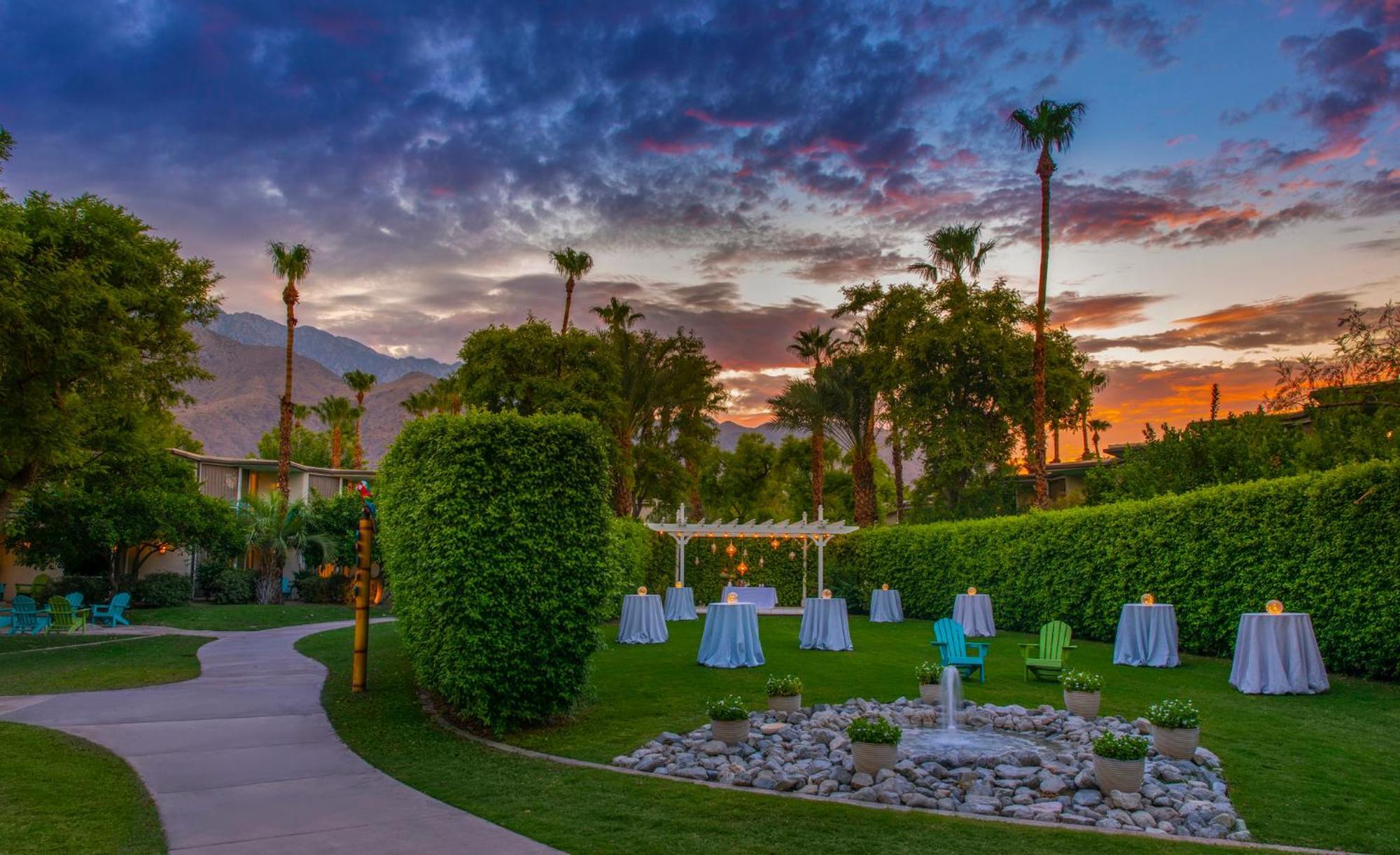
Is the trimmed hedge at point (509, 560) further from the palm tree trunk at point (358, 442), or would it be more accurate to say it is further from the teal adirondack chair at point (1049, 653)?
the palm tree trunk at point (358, 442)

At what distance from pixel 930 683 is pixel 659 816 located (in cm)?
567

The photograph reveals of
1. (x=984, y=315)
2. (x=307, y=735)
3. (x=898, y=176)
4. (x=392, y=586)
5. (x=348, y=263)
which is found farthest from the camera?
(x=984, y=315)

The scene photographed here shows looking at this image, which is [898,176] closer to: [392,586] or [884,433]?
[392,586]

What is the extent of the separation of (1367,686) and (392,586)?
40.5 feet

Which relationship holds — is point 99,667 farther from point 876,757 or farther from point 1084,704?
point 1084,704

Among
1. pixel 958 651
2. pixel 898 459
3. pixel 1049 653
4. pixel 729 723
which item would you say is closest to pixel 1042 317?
pixel 898 459

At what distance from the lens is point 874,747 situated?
6.69 metres

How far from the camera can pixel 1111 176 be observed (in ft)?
60.1

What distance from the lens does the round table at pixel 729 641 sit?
1348 centimetres

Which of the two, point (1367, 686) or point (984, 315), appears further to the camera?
point (984, 315)

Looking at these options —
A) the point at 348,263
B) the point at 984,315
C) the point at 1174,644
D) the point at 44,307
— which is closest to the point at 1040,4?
the point at 1174,644

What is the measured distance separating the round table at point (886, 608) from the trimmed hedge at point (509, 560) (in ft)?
55.3

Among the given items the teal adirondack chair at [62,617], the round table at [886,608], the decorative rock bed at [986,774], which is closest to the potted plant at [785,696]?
the decorative rock bed at [986,774]

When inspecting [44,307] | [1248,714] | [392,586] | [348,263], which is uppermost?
[348,263]
